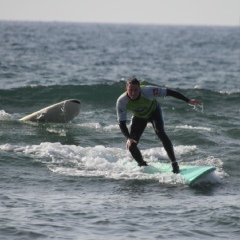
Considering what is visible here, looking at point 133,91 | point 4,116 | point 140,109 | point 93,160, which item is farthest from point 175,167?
point 4,116

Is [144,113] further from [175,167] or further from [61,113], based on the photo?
[61,113]

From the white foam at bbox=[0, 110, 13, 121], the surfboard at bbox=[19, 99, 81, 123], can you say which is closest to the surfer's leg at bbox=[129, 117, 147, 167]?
the surfboard at bbox=[19, 99, 81, 123]

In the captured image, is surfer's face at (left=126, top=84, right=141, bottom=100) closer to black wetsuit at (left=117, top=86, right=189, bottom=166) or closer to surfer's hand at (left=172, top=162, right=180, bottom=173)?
black wetsuit at (left=117, top=86, right=189, bottom=166)

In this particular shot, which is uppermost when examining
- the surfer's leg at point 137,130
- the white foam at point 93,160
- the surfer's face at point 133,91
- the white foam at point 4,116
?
the surfer's face at point 133,91

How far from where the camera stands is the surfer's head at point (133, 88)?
476 inches

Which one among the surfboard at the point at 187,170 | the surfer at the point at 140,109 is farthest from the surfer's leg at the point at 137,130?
the surfboard at the point at 187,170

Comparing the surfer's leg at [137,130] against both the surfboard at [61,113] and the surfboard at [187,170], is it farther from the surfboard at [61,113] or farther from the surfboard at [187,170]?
the surfboard at [61,113]

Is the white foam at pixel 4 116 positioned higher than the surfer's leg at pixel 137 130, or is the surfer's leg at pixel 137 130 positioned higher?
the surfer's leg at pixel 137 130

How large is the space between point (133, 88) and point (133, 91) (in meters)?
0.07

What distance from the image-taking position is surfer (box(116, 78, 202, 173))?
1220 cm

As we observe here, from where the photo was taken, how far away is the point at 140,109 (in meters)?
12.6

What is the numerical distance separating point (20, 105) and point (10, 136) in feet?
19.9

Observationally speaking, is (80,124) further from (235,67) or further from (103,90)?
(235,67)

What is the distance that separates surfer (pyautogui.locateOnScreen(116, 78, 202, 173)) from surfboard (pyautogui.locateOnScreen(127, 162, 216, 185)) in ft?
0.50
